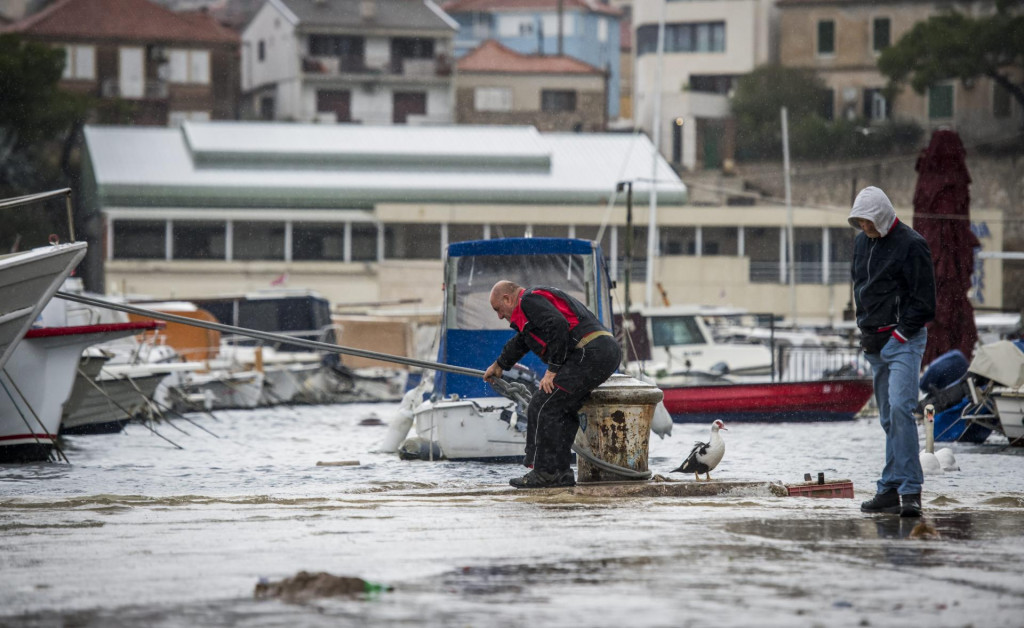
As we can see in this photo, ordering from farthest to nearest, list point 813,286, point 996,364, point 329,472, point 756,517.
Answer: point 813,286 < point 996,364 < point 329,472 < point 756,517

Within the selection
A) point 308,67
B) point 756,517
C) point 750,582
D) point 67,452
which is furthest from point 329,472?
point 308,67

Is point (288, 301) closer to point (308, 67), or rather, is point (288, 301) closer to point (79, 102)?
point (79, 102)

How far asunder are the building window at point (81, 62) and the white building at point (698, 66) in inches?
1022

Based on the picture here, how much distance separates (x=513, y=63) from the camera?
248 feet

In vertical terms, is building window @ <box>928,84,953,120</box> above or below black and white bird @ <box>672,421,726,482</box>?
above

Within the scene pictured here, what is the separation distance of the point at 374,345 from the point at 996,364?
21.8 meters

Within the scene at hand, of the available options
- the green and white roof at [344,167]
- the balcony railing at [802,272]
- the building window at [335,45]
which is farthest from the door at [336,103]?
the balcony railing at [802,272]

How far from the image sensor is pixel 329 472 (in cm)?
1580

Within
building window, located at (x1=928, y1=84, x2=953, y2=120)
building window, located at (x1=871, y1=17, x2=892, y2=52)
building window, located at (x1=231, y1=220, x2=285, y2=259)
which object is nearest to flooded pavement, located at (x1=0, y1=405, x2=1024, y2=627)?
building window, located at (x1=231, y1=220, x2=285, y2=259)

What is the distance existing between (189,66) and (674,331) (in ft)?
158

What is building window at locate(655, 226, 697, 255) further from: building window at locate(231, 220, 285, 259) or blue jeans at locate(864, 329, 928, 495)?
blue jeans at locate(864, 329, 928, 495)

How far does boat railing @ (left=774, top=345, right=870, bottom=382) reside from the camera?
30625 millimetres

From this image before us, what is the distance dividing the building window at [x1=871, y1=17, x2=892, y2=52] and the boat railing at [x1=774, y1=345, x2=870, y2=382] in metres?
36.1

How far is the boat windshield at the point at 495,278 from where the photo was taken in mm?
17984
